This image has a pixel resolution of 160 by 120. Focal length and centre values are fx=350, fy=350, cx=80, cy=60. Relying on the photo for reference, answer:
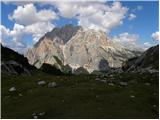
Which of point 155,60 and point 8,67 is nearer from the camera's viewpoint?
point 8,67

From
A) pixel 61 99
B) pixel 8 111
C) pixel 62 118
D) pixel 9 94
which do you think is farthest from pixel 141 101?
pixel 9 94

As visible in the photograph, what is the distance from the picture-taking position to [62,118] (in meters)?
40.9

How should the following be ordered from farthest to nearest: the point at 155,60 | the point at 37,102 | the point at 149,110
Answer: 1. the point at 155,60
2. the point at 37,102
3. the point at 149,110

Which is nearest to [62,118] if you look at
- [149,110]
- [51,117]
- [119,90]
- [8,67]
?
[51,117]

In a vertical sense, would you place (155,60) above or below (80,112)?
above

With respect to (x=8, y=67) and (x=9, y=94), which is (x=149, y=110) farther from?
(x=8, y=67)

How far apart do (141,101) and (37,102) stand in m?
15.1

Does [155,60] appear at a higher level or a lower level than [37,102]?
higher

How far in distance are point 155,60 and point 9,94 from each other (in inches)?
4441

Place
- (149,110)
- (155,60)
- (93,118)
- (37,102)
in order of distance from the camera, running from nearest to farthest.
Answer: (93,118), (149,110), (37,102), (155,60)

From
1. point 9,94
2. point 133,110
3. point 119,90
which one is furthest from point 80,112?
point 9,94

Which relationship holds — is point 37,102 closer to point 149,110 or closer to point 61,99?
point 61,99

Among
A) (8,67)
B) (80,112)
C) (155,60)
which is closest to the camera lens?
(80,112)

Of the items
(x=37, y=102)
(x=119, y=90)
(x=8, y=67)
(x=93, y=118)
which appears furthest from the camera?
(x=8, y=67)
